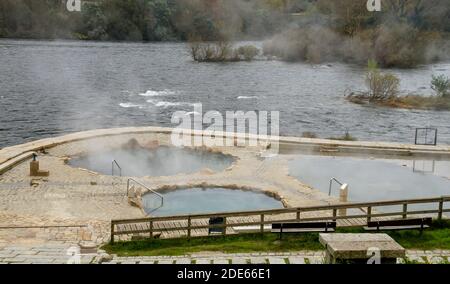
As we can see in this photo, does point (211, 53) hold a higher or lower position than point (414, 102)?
higher

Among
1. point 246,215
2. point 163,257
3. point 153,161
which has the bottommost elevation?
point 153,161

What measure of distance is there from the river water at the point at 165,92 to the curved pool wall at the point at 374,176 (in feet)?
51.4

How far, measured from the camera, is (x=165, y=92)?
68.2 m

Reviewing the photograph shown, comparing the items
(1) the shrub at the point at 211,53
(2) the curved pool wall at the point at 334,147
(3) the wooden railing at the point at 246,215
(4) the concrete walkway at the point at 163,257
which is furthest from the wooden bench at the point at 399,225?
(1) the shrub at the point at 211,53

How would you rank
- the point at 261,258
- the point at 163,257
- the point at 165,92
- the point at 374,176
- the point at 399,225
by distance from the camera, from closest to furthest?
the point at 261,258 → the point at 163,257 → the point at 399,225 → the point at 374,176 → the point at 165,92

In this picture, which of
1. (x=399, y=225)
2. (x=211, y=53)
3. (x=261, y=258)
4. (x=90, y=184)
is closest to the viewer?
(x=261, y=258)

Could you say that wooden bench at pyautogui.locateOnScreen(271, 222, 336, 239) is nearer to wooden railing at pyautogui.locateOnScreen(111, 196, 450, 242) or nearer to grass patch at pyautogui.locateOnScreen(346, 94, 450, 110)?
wooden railing at pyautogui.locateOnScreen(111, 196, 450, 242)

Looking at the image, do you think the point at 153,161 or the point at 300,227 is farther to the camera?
the point at 153,161

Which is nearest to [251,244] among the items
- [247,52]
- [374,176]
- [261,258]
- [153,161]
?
[261,258]

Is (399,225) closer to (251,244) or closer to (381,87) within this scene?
(251,244)

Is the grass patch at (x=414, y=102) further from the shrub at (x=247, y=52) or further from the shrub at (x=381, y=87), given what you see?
the shrub at (x=247, y=52)

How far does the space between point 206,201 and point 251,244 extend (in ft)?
22.4

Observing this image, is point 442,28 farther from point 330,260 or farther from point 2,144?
point 330,260

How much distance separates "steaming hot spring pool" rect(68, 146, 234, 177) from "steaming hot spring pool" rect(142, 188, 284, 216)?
11.7 ft
